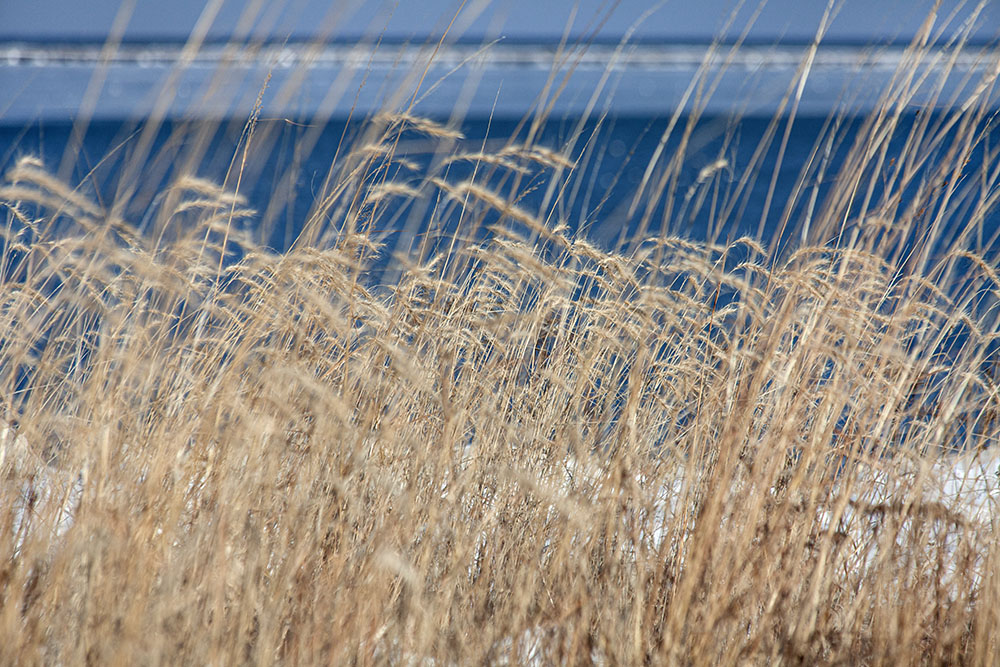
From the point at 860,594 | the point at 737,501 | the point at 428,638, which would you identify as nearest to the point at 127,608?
the point at 428,638

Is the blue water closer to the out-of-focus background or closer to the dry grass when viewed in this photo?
the out-of-focus background

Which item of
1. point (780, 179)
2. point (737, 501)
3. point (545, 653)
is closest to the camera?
point (545, 653)

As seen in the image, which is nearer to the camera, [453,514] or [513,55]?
[453,514]

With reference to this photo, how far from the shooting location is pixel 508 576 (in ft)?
4.16

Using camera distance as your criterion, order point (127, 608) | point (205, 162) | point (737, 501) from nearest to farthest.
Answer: point (127, 608) < point (737, 501) < point (205, 162)

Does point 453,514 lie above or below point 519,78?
below

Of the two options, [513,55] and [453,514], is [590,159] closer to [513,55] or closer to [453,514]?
[513,55]

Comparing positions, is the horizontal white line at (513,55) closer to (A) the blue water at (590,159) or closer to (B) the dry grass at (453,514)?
(A) the blue water at (590,159)

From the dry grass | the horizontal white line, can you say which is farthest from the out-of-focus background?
the dry grass

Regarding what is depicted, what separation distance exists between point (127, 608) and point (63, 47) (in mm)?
3555

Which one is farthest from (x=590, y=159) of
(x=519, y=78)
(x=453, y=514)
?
(x=453, y=514)

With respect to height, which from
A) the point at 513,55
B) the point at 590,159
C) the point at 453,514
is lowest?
the point at 453,514

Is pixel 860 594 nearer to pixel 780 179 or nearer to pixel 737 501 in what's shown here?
pixel 737 501

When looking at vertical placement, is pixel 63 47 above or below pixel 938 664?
above
